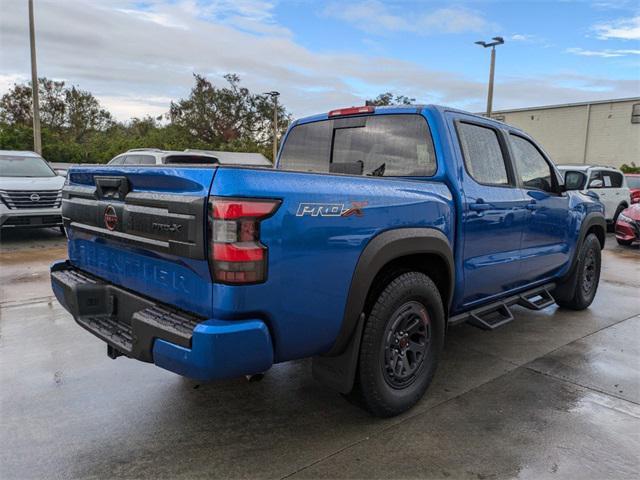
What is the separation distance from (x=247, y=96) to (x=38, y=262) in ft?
137

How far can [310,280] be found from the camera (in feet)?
7.98

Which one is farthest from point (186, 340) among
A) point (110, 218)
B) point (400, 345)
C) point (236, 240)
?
point (400, 345)

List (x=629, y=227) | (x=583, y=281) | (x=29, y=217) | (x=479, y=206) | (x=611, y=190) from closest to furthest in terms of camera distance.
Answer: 1. (x=479, y=206)
2. (x=583, y=281)
3. (x=29, y=217)
4. (x=629, y=227)
5. (x=611, y=190)

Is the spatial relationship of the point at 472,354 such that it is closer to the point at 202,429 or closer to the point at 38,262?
the point at 202,429

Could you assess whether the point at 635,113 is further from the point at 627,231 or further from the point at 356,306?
the point at 356,306

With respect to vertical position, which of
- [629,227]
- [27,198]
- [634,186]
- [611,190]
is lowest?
[629,227]

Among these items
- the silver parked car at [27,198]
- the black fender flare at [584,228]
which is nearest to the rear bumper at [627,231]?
the black fender flare at [584,228]

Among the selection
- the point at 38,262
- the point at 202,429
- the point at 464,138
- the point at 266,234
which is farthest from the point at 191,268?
the point at 38,262

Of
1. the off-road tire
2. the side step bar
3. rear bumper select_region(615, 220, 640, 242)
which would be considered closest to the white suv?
rear bumper select_region(615, 220, 640, 242)

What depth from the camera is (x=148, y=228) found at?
2.51m

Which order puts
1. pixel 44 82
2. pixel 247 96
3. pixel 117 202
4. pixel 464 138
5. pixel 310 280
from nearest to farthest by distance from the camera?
1. pixel 310 280
2. pixel 117 202
3. pixel 464 138
4. pixel 44 82
5. pixel 247 96

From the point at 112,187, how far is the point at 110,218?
6.9 inches

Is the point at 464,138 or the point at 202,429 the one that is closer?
the point at 202,429

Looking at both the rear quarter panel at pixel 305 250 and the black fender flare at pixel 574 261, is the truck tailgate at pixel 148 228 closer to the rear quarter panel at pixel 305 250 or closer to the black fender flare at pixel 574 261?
the rear quarter panel at pixel 305 250
